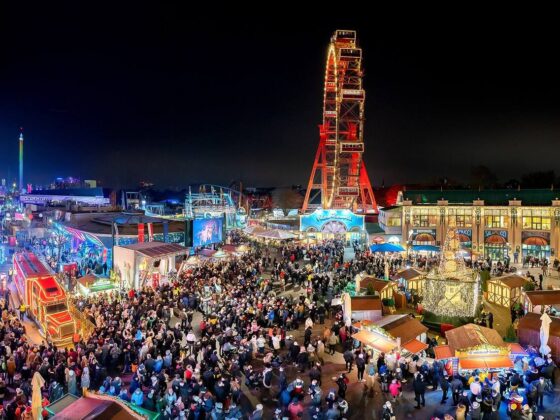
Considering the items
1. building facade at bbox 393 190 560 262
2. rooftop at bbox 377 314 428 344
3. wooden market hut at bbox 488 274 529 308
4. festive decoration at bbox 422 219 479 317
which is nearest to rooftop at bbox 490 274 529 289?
wooden market hut at bbox 488 274 529 308

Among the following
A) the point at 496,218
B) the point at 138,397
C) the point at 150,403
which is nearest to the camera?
the point at 138,397

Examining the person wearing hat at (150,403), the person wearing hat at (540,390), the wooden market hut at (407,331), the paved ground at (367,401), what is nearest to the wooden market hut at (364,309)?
the wooden market hut at (407,331)

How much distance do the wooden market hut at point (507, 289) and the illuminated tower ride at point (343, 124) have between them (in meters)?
22.3

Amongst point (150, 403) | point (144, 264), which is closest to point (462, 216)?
point (144, 264)

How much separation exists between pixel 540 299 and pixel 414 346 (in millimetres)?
6870

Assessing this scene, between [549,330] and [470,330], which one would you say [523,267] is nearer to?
[549,330]

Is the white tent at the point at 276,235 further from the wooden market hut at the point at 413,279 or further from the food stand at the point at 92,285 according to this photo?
the food stand at the point at 92,285

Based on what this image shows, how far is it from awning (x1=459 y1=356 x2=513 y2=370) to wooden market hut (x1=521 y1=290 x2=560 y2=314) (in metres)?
5.46

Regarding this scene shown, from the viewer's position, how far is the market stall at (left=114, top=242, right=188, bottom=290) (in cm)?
1972

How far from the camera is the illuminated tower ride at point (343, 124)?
41.3 metres

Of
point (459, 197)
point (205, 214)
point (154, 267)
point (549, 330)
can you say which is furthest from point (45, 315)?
point (459, 197)

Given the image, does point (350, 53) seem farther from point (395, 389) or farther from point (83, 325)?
point (395, 389)

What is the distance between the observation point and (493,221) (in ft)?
109

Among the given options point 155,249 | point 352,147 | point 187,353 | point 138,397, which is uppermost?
point 352,147
